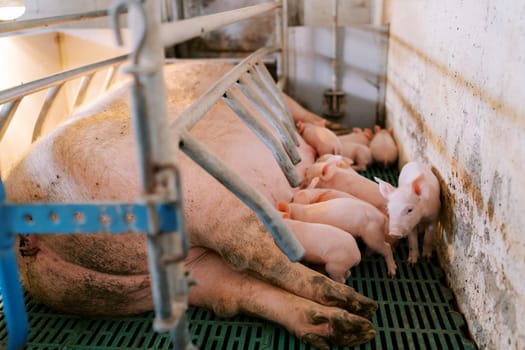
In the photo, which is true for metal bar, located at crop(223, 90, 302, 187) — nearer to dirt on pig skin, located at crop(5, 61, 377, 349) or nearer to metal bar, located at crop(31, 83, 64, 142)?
dirt on pig skin, located at crop(5, 61, 377, 349)

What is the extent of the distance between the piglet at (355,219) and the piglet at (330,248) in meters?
0.18

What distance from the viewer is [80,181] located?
1889 mm

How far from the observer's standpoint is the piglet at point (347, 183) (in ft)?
9.06

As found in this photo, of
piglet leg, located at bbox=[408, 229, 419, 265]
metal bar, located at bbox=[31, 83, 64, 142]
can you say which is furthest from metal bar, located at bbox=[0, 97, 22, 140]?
piglet leg, located at bbox=[408, 229, 419, 265]

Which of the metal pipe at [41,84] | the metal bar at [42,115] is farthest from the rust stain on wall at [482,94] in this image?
the metal bar at [42,115]

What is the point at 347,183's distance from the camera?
112 inches

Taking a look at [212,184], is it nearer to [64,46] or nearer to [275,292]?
[275,292]

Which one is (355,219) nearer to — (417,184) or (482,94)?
(417,184)

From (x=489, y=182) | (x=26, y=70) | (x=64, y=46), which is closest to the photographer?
(x=489, y=182)

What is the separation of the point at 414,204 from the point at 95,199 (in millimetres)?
1342

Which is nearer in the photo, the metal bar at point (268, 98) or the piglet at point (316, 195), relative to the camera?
the piglet at point (316, 195)

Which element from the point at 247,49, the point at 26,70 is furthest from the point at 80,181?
the point at 247,49

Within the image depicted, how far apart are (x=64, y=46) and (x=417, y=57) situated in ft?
9.91

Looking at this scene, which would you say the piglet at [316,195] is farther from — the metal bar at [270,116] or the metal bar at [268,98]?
the metal bar at [268,98]
